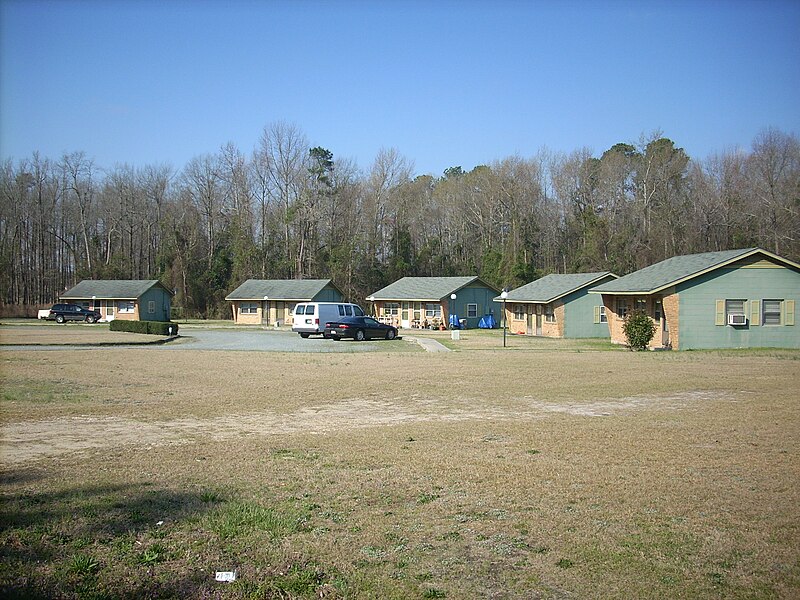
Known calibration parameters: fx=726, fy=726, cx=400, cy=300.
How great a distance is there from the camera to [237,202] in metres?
83.3

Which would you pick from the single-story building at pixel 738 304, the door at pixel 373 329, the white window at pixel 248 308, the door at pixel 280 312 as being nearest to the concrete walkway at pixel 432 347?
the door at pixel 373 329

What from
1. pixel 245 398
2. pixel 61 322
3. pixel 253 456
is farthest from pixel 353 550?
pixel 61 322

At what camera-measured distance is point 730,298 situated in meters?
32.4

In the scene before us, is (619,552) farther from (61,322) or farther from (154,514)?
(61,322)

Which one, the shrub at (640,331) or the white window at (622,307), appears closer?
the shrub at (640,331)

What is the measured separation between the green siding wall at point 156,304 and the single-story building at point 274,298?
752cm

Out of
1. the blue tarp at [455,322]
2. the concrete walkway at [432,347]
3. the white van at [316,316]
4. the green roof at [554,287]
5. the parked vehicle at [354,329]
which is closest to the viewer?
the concrete walkway at [432,347]

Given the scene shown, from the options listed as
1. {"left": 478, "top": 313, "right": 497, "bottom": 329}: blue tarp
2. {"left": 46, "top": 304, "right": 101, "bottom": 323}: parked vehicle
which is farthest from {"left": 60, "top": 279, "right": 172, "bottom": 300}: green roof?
{"left": 478, "top": 313, "right": 497, "bottom": 329}: blue tarp

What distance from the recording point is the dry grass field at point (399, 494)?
543cm

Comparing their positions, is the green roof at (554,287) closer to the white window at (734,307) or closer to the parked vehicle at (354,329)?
the parked vehicle at (354,329)

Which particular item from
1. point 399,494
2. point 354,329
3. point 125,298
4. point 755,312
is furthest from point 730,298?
point 125,298

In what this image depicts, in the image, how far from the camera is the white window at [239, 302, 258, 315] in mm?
68125

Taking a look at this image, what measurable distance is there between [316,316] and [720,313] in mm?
21783

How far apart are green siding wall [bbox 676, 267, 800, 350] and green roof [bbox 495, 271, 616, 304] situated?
12.3m
